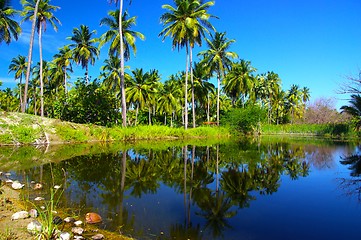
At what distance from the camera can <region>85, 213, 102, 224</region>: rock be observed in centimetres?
504

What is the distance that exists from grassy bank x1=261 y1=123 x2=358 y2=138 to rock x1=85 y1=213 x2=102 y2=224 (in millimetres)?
45146

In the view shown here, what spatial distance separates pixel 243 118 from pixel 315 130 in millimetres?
17400

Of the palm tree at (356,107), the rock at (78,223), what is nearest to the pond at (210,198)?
the rock at (78,223)

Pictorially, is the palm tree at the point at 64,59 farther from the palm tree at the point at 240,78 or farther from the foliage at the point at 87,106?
the palm tree at the point at 240,78

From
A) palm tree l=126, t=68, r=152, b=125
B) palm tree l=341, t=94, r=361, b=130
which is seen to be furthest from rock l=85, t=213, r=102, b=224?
palm tree l=126, t=68, r=152, b=125

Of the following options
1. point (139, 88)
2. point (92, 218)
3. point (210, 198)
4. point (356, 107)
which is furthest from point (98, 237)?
point (139, 88)

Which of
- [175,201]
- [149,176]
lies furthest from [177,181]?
[175,201]

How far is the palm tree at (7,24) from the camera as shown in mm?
28391

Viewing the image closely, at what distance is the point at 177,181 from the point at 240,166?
13.4 ft

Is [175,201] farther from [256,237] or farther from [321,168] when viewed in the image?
[321,168]

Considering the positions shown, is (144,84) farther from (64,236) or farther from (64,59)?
(64,236)

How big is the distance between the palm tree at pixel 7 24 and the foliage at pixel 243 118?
29.6 m

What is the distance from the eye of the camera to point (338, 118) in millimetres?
65375

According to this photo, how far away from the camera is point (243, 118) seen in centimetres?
4188
